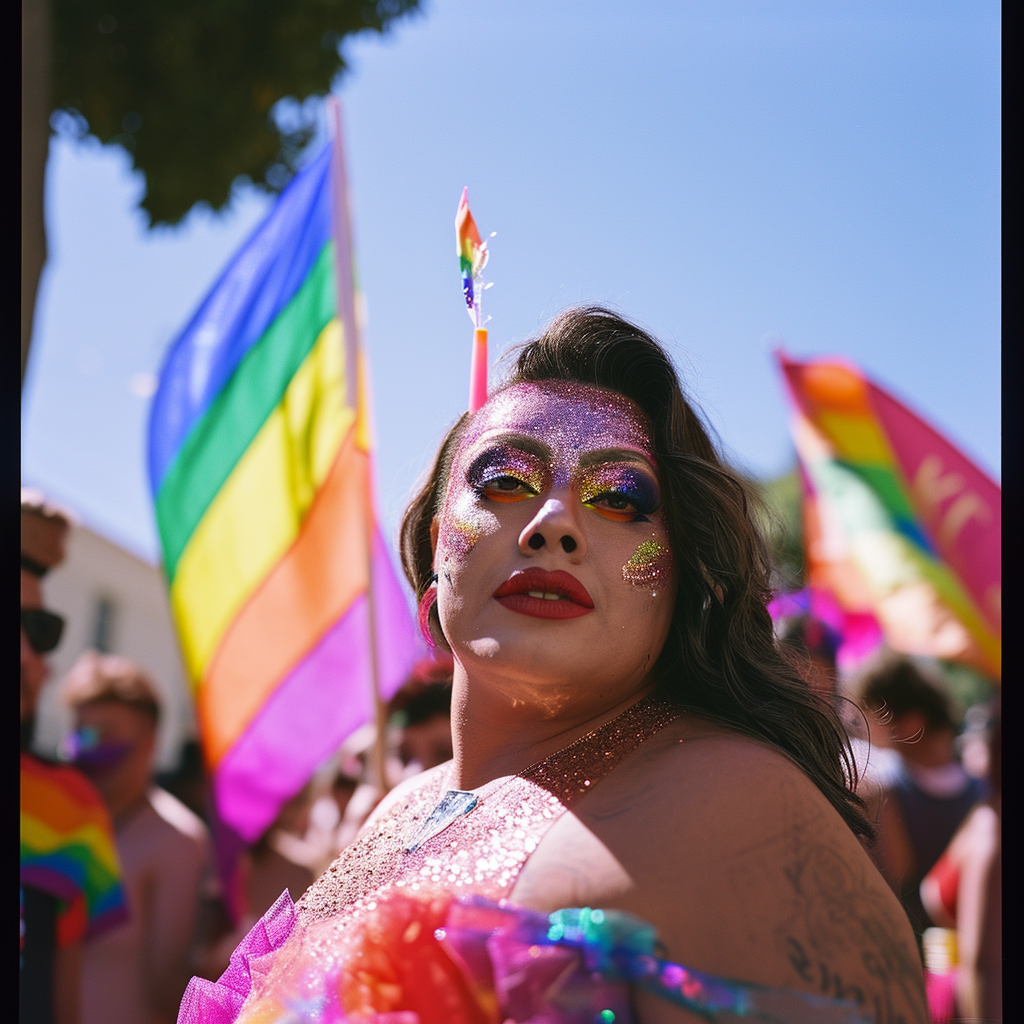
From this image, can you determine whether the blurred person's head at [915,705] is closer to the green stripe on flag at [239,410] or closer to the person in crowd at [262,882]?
the person in crowd at [262,882]

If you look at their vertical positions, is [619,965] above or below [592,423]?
below

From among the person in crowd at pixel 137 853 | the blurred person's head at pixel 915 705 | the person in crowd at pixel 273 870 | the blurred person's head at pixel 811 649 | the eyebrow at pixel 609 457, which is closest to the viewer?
the eyebrow at pixel 609 457

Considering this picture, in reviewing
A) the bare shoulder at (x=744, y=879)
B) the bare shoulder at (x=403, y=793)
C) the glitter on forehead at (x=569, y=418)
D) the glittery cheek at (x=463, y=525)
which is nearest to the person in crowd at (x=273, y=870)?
Answer: the bare shoulder at (x=403, y=793)

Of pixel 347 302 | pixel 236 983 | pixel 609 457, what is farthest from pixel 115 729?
pixel 609 457

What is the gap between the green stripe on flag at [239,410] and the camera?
452 cm

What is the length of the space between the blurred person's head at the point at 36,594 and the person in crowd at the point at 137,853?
938mm

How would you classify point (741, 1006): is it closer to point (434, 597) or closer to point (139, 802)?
point (434, 597)

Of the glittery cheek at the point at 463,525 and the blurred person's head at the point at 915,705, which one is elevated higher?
the glittery cheek at the point at 463,525

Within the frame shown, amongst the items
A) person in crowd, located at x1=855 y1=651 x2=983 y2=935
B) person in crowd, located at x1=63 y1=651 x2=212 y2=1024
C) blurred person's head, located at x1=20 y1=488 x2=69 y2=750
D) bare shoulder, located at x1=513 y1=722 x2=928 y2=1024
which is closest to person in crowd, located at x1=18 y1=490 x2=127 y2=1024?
blurred person's head, located at x1=20 y1=488 x2=69 y2=750

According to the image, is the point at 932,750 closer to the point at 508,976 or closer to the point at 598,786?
the point at 598,786

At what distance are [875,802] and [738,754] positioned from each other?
1.52m

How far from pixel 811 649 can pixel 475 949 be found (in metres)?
3.47
